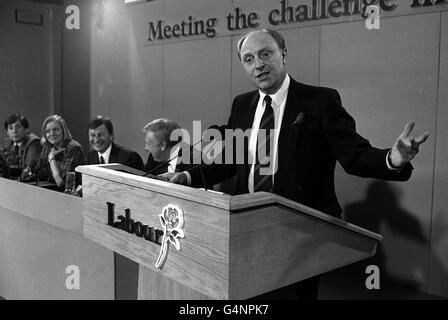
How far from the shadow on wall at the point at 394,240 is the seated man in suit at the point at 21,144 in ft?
9.40

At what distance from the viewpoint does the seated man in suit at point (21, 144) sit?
4371 mm

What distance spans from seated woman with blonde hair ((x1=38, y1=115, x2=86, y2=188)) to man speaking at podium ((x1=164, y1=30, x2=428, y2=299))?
1.82m

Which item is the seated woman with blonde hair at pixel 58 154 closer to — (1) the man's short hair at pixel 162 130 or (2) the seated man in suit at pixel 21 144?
(2) the seated man in suit at pixel 21 144

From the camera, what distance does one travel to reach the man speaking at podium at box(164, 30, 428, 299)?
1.82m

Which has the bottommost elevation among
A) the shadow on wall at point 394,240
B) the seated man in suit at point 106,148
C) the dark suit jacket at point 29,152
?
the shadow on wall at point 394,240

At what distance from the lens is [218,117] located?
392 cm

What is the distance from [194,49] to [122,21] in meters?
1.25

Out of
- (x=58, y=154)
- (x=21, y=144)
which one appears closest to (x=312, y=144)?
(x=58, y=154)

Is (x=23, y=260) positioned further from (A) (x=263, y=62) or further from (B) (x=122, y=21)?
(B) (x=122, y=21)

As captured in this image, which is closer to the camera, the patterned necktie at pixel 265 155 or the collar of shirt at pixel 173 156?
the patterned necktie at pixel 265 155

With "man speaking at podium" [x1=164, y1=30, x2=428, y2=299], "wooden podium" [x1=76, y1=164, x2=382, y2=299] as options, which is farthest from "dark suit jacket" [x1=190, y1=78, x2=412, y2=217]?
"wooden podium" [x1=76, y1=164, x2=382, y2=299]

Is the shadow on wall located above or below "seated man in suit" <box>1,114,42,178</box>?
below

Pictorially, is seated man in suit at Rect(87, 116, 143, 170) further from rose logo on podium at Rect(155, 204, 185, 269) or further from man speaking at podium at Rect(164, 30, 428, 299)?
rose logo on podium at Rect(155, 204, 185, 269)

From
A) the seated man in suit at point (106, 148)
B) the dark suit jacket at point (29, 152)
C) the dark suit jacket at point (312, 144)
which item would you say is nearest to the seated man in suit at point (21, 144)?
the dark suit jacket at point (29, 152)
